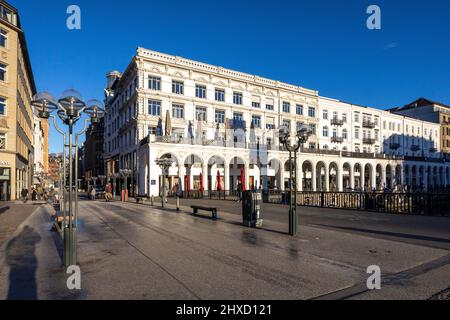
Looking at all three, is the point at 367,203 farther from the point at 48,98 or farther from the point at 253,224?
the point at 48,98

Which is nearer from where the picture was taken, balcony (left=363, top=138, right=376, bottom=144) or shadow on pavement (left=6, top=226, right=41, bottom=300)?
shadow on pavement (left=6, top=226, right=41, bottom=300)

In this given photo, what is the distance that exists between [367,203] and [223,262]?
639 inches

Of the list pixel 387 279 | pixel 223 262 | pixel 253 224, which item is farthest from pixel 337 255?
pixel 253 224

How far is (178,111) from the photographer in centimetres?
4072

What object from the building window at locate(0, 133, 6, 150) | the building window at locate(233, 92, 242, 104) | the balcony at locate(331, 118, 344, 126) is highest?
the building window at locate(233, 92, 242, 104)

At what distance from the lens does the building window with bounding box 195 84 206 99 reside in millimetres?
42406

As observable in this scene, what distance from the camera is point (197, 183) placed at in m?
40.4

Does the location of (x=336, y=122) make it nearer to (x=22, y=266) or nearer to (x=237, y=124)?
(x=237, y=124)

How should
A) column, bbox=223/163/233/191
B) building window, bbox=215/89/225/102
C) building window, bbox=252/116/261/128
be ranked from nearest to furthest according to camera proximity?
column, bbox=223/163/233/191, building window, bbox=215/89/225/102, building window, bbox=252/116/261/128

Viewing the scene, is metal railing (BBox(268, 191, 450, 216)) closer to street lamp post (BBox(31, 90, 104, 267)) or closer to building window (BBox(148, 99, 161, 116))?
street lamp post (BBox(31, 90, 104, 267))

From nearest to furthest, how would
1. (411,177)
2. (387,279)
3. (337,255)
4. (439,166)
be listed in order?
(387,279)
(337,255)
(411,177)
(439,166)

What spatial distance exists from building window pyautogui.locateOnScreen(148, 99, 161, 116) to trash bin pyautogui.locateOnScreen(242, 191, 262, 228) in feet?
97.4

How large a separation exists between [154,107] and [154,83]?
10.3ft

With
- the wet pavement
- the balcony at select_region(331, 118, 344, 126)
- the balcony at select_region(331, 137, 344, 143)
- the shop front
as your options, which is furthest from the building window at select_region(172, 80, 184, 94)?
the wet pavement
